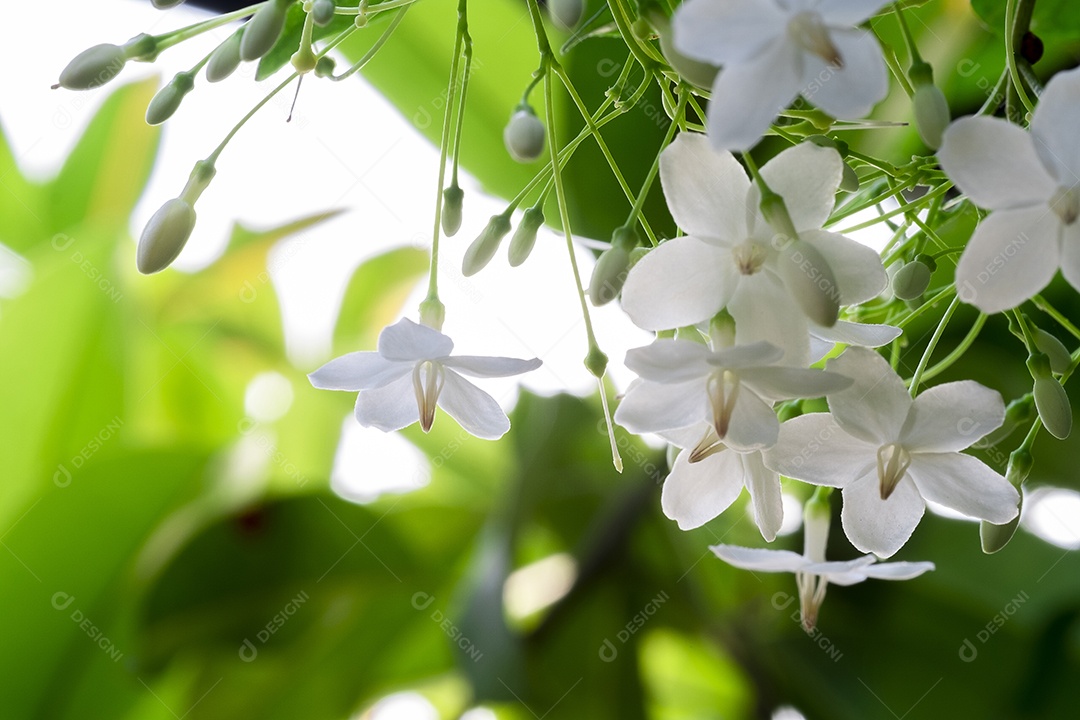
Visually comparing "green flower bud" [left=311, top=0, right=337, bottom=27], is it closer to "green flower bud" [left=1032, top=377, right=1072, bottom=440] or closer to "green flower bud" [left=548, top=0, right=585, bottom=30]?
"green flower bud" [left=548, top=0, right=585, bottom=30]

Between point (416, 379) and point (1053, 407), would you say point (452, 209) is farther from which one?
point (1053, 407)

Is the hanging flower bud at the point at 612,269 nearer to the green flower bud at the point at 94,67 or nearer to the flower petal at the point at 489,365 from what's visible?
the flower petal at the point at 489,365

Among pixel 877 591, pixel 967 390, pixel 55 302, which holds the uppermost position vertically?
pixel 55 302

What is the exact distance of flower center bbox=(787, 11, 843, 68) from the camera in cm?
25

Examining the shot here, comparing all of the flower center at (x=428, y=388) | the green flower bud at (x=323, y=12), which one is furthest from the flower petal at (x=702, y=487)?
the green flower bud at (x=323, y=12)

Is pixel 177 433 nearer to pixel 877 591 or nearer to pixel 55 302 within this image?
pixel 55 302

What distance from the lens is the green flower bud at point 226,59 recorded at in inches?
13.9

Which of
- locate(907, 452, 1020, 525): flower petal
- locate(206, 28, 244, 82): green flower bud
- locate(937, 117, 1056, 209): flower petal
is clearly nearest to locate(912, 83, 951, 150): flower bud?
locate(937, 117, 1056, 209): flower petal

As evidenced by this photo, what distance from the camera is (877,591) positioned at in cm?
107

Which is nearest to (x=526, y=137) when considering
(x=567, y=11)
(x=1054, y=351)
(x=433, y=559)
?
(x=567, y=11)

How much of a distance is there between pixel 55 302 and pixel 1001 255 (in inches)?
39.8

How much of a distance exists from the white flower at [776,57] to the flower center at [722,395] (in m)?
0.09

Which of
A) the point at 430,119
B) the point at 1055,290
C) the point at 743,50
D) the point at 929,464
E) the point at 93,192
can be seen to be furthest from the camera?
the point at 93,192

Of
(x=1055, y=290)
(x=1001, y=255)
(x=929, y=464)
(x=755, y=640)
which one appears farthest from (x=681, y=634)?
(x=1001, y=255)
